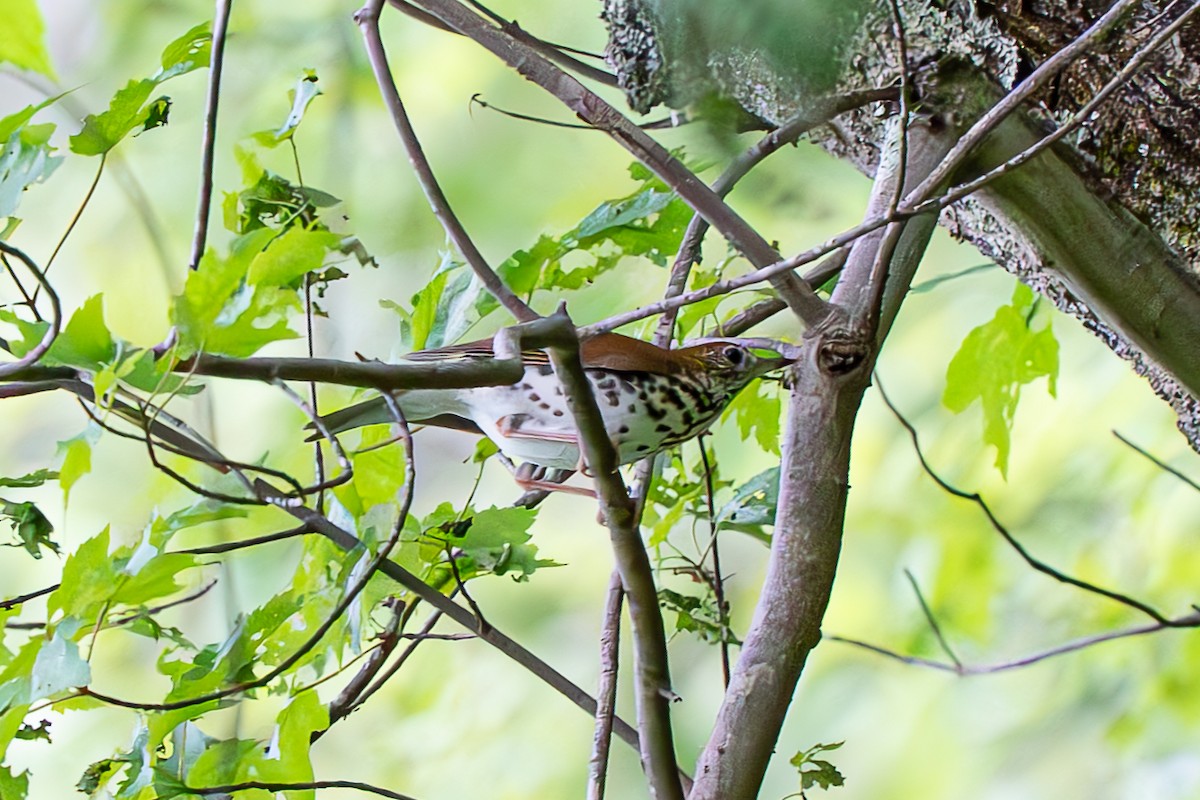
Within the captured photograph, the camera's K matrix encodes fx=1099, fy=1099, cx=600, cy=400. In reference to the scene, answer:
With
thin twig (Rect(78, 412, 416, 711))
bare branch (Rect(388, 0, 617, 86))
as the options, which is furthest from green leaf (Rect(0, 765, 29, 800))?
bare branch (Rect(388, 0, 617, 86))

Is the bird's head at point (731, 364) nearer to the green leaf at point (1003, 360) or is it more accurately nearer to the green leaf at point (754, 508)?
the green leaf at point (754, 508)

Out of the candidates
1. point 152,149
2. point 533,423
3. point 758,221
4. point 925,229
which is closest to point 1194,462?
point 758,221

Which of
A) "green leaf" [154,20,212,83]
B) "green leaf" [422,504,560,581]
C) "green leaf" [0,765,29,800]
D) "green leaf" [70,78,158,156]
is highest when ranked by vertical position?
"green leaf" [154,20,212,83]

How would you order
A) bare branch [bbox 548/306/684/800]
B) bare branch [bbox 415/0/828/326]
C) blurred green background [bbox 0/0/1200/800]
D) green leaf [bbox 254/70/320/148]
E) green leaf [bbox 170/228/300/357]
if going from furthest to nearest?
blurred green background [bbox 0/0/1200/800] → green leaf [bbox 254/70/320/148] → bare branch [bbox 415/0/828/326] → bare branch [bbox 548/306/684/800] → green leaf [bbox 170/228/300/357]

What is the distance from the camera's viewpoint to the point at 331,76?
4.86 feet

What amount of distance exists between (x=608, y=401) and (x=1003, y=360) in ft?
1.56

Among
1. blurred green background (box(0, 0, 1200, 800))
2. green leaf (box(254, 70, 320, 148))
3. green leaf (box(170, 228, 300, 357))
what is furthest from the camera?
blurred green background (box(0, 0, 1200, 800))

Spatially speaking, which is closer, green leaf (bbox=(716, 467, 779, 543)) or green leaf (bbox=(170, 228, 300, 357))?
green leaf (bbox=(170, 228, 300, 357))

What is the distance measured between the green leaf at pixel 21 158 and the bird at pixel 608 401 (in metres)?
0.26

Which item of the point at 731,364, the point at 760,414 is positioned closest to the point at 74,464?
the point at 731,364

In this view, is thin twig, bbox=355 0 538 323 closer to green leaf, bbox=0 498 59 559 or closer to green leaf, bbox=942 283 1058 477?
green leaf, bbox=0 498 59 559

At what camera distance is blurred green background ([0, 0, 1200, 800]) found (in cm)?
140

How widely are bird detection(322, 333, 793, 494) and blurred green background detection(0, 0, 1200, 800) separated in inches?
17.5

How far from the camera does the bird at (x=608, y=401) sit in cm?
81
